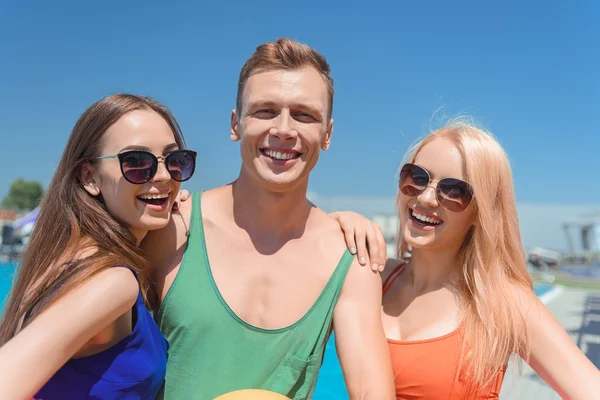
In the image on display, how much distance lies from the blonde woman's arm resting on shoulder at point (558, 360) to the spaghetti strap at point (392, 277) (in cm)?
67

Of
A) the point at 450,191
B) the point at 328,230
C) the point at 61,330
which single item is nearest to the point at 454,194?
the point at 450,191

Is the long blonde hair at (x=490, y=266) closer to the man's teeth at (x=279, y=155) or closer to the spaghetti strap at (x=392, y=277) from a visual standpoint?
the spaghetti strap at (x=392, y=277)

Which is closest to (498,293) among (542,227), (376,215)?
(376,215)

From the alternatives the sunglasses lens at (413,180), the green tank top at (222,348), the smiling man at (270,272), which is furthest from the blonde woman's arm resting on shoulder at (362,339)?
the sunglasses lens at (413,180)

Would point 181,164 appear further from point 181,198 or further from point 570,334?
point 570,334

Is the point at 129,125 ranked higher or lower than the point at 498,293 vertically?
higher

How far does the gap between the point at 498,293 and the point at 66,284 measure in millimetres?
1773

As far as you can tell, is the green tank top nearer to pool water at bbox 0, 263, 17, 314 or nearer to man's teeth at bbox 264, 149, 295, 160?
man's teeth at bbox 264, 149, 295, 160

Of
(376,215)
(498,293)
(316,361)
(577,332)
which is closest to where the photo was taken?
(316,361)

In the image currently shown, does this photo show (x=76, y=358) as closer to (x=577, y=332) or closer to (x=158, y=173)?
(x=158, y=173)

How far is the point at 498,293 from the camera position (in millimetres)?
2396

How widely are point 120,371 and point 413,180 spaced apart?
4.99 feet

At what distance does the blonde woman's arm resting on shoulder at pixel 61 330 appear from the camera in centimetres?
146

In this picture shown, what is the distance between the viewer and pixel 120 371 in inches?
72.9
